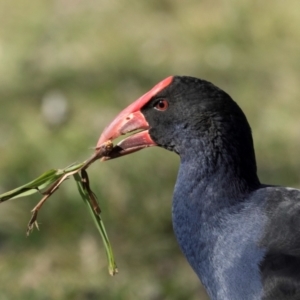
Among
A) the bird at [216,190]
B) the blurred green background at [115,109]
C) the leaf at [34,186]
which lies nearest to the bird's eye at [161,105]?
the bird at [216,190]

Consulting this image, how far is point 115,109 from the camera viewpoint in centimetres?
468

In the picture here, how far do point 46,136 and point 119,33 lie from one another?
1.16m

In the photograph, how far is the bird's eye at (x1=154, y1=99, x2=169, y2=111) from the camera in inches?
102

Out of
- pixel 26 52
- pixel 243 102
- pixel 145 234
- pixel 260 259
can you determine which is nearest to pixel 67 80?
pixel 26 52

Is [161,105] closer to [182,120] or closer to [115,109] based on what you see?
[182,120]

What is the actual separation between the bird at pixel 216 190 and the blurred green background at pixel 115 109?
3.52ft

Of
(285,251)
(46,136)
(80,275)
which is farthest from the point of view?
(46,136)

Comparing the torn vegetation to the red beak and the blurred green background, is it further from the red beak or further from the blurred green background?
the blurred green background

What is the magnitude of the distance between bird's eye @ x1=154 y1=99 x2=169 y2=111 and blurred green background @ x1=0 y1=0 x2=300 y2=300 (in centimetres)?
117

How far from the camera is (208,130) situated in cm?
252

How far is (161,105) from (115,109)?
2100 mm

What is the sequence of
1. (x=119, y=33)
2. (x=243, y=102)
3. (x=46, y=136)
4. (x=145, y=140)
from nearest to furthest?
1. (x=145, y=140)
2. (x=46, y=136)
3. (x=243, y=102)
4. (x=119, y=33)

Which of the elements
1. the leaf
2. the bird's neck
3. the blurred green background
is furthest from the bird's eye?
the blurred green background

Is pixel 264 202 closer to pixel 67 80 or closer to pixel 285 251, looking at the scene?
pixel 285 251
